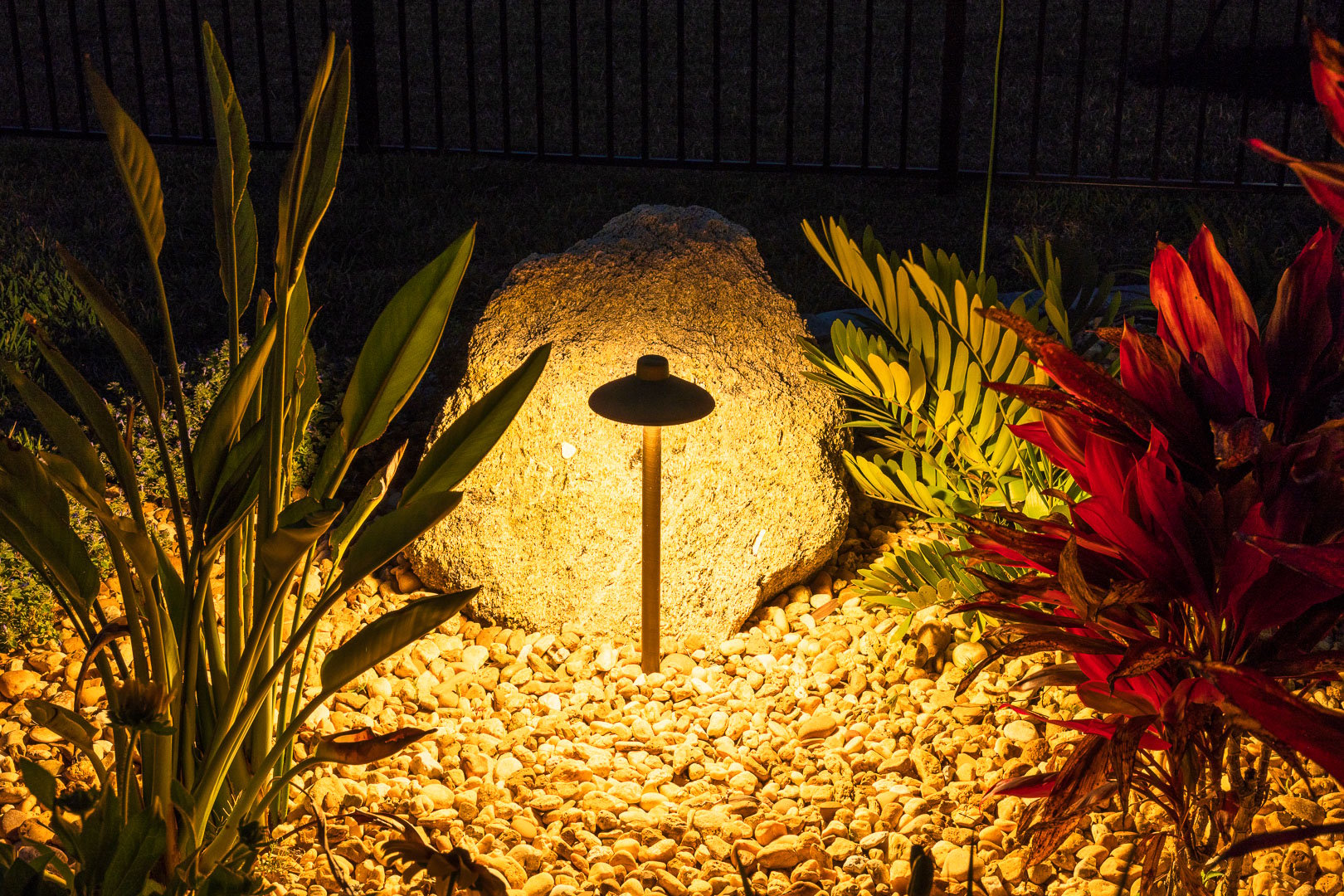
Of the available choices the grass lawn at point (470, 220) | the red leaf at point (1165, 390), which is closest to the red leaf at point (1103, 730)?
the red leaf at point (1165, 390)

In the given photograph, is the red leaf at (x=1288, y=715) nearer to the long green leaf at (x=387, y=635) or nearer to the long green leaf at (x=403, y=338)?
the long green leaf at (x=387, y=635)

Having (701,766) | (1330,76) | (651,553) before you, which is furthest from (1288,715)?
(651,553)

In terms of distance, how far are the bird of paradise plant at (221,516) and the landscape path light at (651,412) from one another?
0.53 metres

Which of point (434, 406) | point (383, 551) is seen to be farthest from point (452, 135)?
point (383, 551)

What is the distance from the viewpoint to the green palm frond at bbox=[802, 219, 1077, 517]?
2.16 metres

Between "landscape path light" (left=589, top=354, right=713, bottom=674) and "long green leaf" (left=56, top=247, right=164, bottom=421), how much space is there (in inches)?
33.5

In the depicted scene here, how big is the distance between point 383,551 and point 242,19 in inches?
365

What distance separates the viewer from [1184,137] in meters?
6.59

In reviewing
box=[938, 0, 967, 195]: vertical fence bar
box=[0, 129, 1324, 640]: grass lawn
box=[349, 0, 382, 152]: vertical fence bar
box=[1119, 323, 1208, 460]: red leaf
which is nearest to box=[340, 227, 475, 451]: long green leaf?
box=[1119, 323, 1208, 460]: red leaf

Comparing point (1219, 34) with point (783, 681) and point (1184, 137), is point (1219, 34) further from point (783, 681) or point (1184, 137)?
point (783, 681)

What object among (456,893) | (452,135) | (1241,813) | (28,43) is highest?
(28,43)

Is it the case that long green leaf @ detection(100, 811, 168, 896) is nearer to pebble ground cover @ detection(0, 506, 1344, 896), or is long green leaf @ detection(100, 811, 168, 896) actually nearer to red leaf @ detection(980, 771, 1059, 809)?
pebble ground cover @ detection(0, 506, 1344, 896)

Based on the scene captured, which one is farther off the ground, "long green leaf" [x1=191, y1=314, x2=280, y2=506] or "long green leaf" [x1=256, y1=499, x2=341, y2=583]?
"long green leaf" [x1=191, y1=314, x2=280, y2=506]

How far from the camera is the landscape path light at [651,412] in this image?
6.91ft
